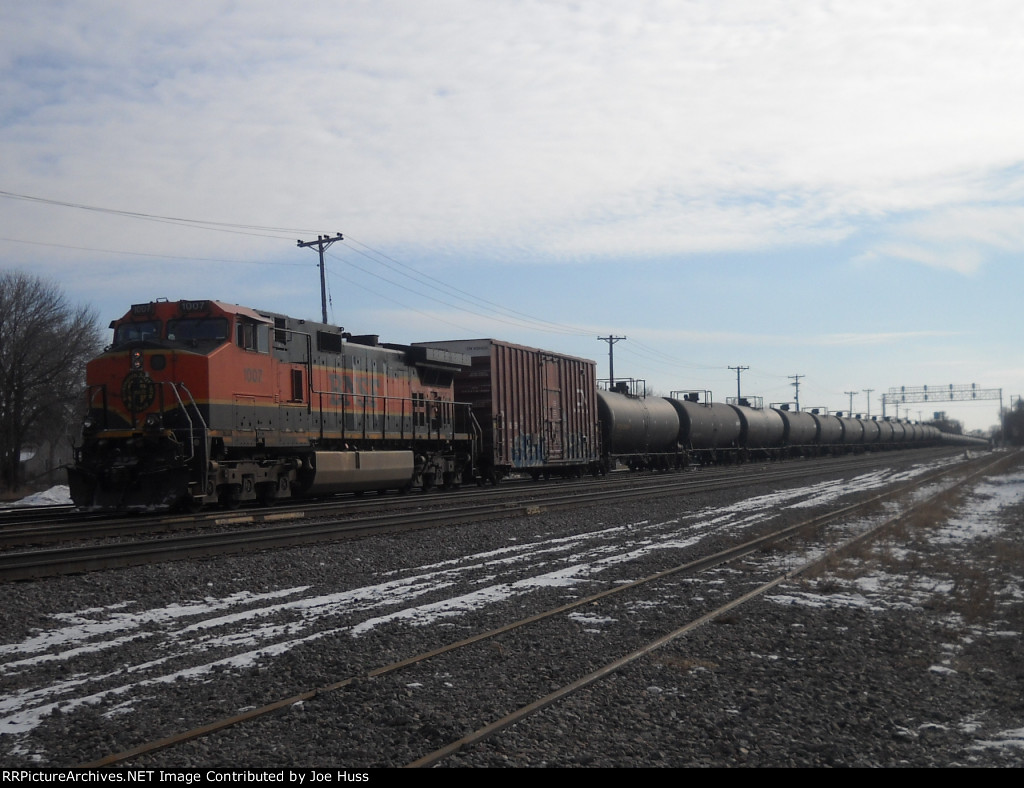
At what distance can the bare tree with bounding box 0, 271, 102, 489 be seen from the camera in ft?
112

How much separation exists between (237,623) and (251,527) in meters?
→ 6.64

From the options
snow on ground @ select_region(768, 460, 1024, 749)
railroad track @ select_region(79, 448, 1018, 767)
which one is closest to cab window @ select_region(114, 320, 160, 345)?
railroad track @ select_region(79, 448, 1018, 767)

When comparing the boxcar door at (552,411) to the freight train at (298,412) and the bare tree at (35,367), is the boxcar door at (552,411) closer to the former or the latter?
the freight train at (298,412)

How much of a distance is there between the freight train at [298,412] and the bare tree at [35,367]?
1934 centimetres

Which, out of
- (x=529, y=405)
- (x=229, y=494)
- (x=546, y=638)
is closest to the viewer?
(x=546, y=638)

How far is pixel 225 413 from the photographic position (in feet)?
49.8

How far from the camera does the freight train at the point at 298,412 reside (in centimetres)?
1474

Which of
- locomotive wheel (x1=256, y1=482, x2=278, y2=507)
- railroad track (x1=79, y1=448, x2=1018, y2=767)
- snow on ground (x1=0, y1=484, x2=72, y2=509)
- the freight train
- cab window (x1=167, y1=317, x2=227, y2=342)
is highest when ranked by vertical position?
cab window (x1=167, y1=317, x2=227, y2=342)

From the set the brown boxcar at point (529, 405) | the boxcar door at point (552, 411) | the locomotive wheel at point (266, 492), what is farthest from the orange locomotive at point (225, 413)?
the boxcar door at point (552, 411)

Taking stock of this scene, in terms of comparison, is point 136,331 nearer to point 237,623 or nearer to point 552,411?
point 237,623

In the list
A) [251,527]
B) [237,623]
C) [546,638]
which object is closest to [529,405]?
[251,527]

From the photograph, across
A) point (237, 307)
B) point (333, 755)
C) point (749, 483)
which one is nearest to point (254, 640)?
point (333, 755)

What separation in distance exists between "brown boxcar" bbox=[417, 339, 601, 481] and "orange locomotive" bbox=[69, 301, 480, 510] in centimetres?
426

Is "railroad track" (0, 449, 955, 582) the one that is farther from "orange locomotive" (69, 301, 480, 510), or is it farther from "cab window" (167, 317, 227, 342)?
"cab window" (167, 317, 227, 342)
